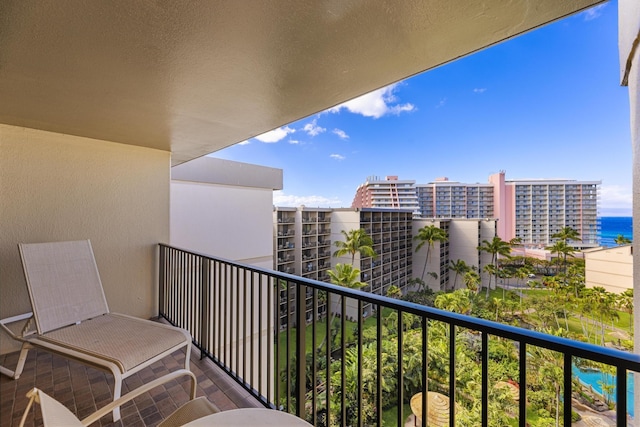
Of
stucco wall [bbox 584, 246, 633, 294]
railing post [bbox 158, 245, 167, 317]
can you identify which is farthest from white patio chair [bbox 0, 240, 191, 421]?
stucco wall [bbox 584, 246, 633, 294]

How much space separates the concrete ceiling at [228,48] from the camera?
1.33m

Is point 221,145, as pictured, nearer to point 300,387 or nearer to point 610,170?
point 300,387

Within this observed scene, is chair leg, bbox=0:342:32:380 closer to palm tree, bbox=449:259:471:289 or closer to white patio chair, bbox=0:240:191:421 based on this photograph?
white patio chair, bbox=0:240:191:421

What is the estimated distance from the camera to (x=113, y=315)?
2.71m

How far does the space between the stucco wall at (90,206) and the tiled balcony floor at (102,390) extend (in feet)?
3.27

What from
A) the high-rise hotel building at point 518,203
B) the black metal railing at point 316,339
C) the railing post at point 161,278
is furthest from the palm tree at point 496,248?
the railing post at point 161,278

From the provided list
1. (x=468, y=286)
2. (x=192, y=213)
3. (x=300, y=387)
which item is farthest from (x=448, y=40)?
(x=468, y=286)

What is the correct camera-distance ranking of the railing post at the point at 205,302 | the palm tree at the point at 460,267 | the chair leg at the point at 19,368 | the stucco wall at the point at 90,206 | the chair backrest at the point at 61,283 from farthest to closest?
the palm tree at the point at 460,267 → the stucco wall at the point at 90,206 → the railing post at the point at 205,302 → the chair backrest at the point at 61,283 → the chair leg at the point at 19,368

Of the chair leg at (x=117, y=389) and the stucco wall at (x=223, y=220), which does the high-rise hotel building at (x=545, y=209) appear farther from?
the chair leg at (x=117, y=389)

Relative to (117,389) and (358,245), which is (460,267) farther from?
(117,389)

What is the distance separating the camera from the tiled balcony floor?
1.98 m

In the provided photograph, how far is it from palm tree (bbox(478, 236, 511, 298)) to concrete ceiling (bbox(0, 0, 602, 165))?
31083 mm

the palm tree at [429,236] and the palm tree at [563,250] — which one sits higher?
the palm tree at [429,236]

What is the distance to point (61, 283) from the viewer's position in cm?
264
